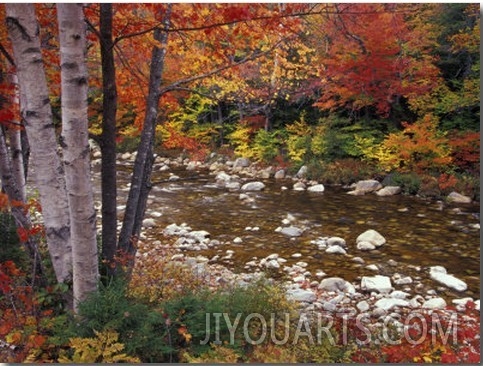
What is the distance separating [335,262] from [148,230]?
4048 mm

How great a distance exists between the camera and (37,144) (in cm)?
323

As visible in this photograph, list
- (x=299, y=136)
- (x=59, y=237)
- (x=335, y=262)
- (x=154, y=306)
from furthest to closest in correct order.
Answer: (x=299, y=136), (x=335, y=262), (x=154, y=306), (x=59, y=237)

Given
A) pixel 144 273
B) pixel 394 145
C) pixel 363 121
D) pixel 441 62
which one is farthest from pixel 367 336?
pixel 441 62

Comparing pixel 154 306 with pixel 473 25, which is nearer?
pixel 154 306

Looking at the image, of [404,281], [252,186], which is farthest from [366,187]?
[404,281]

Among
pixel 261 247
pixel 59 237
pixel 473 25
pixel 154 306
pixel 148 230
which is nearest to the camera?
pixel 59 237

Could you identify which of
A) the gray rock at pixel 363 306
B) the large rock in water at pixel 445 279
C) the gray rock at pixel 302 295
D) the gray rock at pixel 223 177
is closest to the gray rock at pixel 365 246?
the large rock in water at pixel 445 279

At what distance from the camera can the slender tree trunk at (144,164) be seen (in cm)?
438

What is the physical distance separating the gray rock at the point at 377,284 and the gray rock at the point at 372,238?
1.63 metres

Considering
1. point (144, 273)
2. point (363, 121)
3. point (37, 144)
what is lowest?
point (144, 273)

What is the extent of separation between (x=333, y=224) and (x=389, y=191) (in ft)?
12.3

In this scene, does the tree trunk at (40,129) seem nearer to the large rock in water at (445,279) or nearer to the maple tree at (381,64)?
the large rock in water at (445,279)

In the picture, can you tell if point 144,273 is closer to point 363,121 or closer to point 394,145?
point 394,145

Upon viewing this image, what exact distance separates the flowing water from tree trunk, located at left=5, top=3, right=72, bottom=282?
9.04ft
